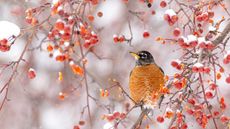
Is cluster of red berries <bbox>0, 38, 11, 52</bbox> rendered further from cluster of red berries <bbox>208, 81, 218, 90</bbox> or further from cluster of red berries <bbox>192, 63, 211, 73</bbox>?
cluster of red berries <bbox>208, 81, 218, 90</bbox>

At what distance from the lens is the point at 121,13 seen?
9.28 meters

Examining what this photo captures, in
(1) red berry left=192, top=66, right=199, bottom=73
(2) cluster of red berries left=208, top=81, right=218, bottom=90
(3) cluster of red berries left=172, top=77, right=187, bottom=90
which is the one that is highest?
(1) red berry left=192, top=66, right=199, bottom=73

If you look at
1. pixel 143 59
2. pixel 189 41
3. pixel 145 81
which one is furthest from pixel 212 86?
pixel 143 59

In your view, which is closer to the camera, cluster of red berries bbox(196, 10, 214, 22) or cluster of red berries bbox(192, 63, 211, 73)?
cluster of red berries bbox(192, 63, 211, 73)

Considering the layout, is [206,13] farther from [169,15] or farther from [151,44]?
[151,44]

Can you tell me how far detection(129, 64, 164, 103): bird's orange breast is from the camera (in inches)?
176

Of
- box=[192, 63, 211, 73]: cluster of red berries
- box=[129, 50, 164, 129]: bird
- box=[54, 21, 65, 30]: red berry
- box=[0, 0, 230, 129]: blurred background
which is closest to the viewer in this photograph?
box=[192, 63, 211, 73]: cluster of red berries

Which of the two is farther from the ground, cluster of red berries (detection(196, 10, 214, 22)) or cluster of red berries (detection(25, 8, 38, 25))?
cluster of red berries (detection(25, 8, 38, 25))

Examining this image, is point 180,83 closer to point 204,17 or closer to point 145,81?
point 204,17

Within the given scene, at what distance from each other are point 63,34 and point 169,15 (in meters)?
0.62

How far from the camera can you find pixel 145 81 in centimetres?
455

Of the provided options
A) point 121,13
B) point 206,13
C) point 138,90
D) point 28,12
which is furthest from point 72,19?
point 121,13

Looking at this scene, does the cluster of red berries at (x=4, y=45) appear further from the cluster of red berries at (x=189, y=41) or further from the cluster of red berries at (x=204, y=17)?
the cluster of red berries at (x=204, y=17)

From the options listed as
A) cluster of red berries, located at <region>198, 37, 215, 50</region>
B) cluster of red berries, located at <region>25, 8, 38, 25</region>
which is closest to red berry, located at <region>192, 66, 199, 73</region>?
cluster of red berries, located at <region>198, 37, 215, 50</region>
